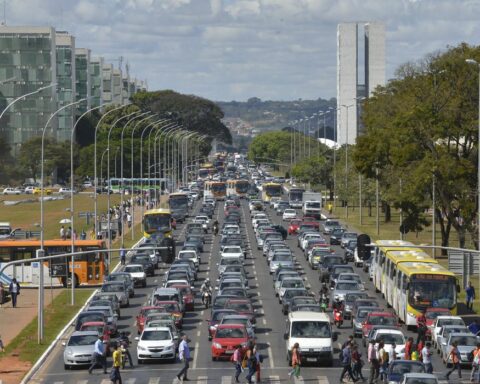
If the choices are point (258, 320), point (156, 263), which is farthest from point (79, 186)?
point (258, 320)

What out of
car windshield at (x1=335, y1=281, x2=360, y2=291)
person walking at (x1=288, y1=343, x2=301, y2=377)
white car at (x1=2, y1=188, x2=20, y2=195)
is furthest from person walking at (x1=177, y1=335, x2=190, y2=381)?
white car at (x1=2, y1=188, x2=20, y2=195)

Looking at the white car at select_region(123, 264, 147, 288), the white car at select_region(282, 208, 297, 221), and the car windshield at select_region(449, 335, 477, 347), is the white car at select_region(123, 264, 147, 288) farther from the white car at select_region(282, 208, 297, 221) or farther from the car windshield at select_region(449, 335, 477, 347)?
the white car at select_region(282, 208, 297, 221)

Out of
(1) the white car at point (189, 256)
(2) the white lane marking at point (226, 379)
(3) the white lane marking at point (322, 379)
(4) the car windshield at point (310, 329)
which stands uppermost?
(4) the car windshield at point (310, 329)

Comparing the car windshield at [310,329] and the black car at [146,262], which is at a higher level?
the car windshield at [310,329]

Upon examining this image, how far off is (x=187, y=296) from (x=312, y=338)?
17.3m

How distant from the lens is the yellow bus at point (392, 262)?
200ft

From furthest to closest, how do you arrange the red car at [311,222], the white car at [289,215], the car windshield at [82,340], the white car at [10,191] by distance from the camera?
the white car at [10,191]
the white car at [289,215]
the red car at [311,222]
the car windshield at [82,340]

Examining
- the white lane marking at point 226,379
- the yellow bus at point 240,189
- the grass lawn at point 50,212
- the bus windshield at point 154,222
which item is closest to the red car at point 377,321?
the white lane marking at point 226,379

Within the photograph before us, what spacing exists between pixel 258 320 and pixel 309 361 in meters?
13.0

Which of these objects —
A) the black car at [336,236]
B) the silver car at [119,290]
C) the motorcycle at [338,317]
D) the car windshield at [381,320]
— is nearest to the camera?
the car windshield at [381,320]

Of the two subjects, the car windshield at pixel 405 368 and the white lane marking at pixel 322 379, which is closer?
the car windshield at pixel 405 368

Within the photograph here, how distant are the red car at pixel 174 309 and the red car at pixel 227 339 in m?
7.55

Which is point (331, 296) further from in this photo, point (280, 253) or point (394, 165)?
point (394, 165)

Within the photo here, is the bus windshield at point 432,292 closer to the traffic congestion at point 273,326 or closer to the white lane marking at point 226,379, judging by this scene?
the traffic congestion at point 273,326
